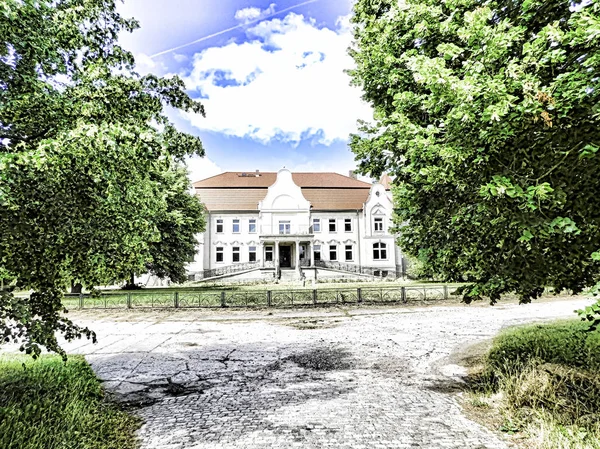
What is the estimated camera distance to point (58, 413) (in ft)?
15.3

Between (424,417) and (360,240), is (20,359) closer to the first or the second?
(424,417)

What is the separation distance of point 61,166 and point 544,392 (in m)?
6.46

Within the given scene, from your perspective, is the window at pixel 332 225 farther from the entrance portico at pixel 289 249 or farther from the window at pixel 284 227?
the window at pixel 284 227

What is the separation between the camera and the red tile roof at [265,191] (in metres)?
46.4

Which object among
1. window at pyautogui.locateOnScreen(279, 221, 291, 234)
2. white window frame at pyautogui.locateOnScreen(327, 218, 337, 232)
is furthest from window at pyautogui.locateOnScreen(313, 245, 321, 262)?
window at pyautogui.locateOnScreen(279, 221, 291, 234)

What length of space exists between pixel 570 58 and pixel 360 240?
140 ft

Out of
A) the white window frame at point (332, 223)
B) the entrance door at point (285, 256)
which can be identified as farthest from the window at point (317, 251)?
the entrance door at point (285, 256)

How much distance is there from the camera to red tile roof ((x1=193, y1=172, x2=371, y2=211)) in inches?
1826

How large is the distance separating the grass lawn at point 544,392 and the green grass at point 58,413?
15.2 ft

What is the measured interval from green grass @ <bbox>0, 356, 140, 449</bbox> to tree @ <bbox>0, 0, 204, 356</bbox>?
0.88m

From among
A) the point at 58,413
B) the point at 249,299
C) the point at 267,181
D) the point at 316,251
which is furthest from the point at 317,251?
the point at 58,413

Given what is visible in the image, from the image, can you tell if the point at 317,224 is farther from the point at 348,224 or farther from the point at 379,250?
the point at 379,250

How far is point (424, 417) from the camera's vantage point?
5121mm

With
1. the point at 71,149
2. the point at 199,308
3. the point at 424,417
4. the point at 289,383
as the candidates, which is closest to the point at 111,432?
the point at 289,383
